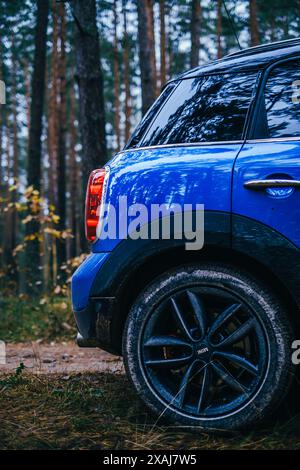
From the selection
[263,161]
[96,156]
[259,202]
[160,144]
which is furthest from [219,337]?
[96,156]

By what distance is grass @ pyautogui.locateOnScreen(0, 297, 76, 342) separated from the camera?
23.7 ft

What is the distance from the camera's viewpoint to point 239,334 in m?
2.85

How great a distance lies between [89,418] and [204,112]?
201 centimetres

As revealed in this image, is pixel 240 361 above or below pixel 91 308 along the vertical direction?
below

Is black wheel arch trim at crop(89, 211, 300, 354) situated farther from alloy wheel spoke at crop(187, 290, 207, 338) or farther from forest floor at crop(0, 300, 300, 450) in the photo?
forest floor at crop(0, 300, 300, 450)

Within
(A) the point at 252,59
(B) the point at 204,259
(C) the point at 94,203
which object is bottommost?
(B) the point at 204,259

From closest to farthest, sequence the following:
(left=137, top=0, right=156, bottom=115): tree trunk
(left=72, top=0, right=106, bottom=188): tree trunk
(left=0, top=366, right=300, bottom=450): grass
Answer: (left=0, top=366, right=300, bottom=450): grass
(left=72, top=0, right=106, bottom=188): tree trunk
(left=137, top=0, right=156, bottom=115): tree trunk

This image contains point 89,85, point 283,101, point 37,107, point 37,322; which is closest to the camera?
point 283,101

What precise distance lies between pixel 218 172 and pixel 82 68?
204 inches

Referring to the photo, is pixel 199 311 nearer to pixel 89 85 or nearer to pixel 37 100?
pixel 89 85

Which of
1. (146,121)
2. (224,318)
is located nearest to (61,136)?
(146,121)

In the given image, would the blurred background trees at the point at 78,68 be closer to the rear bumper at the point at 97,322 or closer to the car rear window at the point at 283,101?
the car rear window at the point at 283,101

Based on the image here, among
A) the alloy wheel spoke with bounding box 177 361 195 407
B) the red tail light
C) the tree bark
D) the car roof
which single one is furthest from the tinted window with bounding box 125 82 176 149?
the tree bark

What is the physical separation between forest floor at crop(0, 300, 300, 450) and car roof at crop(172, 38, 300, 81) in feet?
6.86
